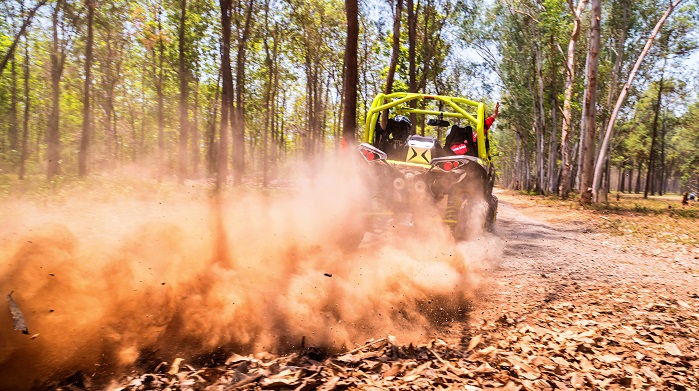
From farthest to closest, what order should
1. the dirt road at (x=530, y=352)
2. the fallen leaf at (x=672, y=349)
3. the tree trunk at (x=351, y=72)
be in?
1. the tree trunk at (x=351, y=72)
2. the fallen leaf at (x=672, y=349)
3. the dirt road at (x=530, y=352)

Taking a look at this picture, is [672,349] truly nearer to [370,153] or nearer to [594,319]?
[594,319]

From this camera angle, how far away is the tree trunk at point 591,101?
18.8 meters

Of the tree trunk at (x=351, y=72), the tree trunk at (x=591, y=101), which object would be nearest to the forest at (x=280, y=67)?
the tree trunk at (x=591, y=101)

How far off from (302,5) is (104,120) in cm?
2670

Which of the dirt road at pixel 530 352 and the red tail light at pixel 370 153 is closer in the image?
the dirt road at pixel 530 352

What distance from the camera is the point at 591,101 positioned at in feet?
63.6

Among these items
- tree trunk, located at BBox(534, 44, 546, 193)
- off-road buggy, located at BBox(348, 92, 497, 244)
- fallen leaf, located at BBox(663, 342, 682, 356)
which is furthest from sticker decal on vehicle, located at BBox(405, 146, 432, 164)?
tree trunk, located at BBox(534, 44, 546, 193)

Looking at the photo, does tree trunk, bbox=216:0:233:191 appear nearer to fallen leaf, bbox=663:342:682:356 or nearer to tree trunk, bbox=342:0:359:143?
tree trunk, bbox=342:0:359:143

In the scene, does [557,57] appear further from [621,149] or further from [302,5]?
[621,149]

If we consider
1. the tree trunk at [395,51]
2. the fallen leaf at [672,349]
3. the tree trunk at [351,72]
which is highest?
the tree trunk at [395,51]

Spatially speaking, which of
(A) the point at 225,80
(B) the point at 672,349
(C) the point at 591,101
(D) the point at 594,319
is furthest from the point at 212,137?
(B) the point at 672,349

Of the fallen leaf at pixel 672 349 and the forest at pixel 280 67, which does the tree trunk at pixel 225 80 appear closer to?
the forest at pixel 280 67

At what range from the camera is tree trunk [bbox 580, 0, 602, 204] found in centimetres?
1875

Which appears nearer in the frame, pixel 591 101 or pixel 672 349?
pixel 672 349
